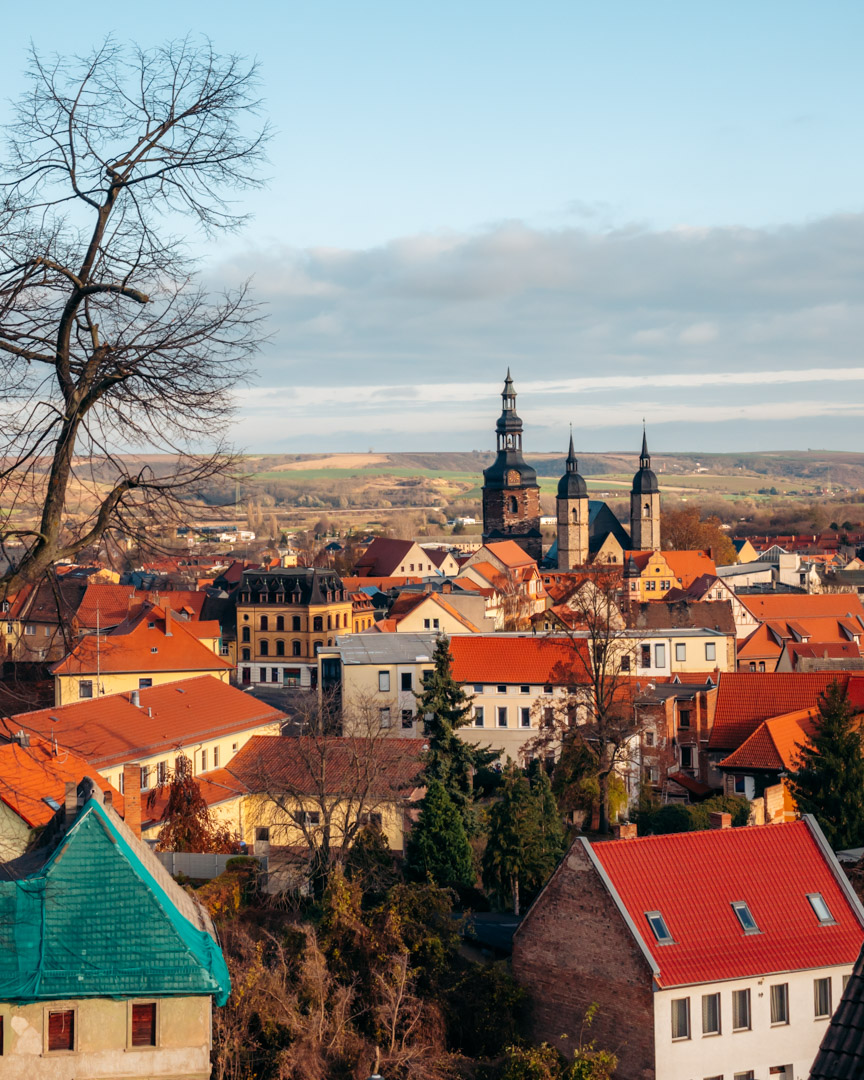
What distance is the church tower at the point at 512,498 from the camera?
12800 cm

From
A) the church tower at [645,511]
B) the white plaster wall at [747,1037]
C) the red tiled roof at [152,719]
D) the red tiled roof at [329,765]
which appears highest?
the church tower at [645,511]

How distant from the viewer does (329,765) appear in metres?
36.8

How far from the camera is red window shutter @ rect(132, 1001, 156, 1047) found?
794 inches

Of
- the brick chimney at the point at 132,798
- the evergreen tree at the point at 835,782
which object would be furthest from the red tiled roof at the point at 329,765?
the evergreen tree at the point at 835,782

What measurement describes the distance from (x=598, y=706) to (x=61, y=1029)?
26.2m

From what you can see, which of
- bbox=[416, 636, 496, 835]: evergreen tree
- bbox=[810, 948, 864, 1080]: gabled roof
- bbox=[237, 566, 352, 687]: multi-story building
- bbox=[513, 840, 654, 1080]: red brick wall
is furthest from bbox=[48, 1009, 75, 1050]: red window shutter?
bbox=[237, 566, 352, 687]: multi-story building

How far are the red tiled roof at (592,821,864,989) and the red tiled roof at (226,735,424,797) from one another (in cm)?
947

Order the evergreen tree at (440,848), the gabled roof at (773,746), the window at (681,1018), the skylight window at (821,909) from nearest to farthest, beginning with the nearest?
the window at (681,1018) < the skylight window at (821,909) < the evergreen tree at (440,848) < the gabled roof at (773,746)

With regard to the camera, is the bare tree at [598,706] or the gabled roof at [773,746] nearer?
the gabled roof at [773,746]

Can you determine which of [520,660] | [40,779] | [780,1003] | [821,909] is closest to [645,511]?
[520,660]

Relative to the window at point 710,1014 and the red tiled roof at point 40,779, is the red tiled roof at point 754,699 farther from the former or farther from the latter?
the red tiled roof at point 40,779

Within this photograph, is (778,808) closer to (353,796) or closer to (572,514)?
(353,796)

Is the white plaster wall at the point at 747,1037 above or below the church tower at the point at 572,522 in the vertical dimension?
below

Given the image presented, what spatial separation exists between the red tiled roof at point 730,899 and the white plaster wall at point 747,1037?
0.82 feet
